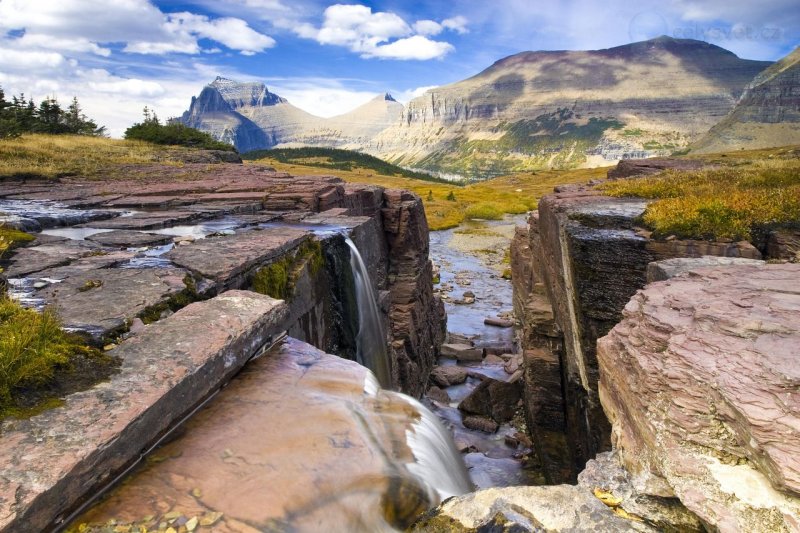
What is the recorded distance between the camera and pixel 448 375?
16.7m

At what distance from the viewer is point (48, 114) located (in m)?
34.4

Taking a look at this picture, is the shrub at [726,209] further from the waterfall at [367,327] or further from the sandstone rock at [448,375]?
the sandstone rock at [448,375]

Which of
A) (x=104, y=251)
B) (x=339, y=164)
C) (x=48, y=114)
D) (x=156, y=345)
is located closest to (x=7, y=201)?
(x=104, y=251)

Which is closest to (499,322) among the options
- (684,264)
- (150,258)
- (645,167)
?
(645,167)

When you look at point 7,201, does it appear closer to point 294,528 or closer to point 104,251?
point 104,251

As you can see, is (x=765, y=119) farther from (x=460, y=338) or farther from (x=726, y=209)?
(x=726, y=209)

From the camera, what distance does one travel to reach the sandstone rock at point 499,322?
22797mm

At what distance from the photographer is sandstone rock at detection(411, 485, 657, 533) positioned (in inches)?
104

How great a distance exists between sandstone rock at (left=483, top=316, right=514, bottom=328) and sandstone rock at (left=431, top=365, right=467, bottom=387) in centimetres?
617

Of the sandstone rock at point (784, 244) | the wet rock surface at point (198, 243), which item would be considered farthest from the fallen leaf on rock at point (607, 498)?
the sandstone rock at point (784, 244)

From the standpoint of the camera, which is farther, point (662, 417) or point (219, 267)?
point (219, 267)

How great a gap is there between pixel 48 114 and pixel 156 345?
4000cm

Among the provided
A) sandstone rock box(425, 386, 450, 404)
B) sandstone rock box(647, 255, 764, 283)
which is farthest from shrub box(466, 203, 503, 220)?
sandstone rock box(647, 255, 764, 283)

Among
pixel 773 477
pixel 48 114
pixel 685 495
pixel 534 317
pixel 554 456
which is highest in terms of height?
pixel 48 114
